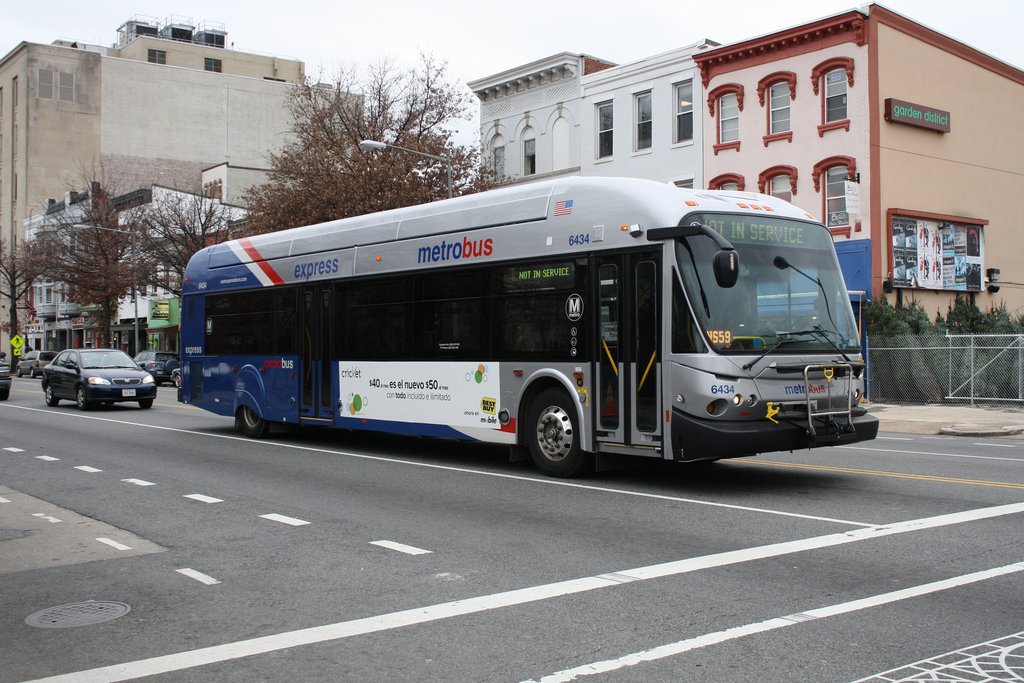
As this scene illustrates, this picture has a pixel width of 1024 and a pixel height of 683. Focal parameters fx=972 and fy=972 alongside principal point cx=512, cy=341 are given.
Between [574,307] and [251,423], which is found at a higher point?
[574,307]

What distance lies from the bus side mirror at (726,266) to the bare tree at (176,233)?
3566 cm

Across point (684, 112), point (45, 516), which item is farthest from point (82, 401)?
point (684, 112)

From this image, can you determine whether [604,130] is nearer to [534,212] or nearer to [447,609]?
[534,212]

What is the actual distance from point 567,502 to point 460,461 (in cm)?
384

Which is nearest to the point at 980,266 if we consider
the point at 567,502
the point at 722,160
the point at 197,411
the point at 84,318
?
the point at 722,160

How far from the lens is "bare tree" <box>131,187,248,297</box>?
45562mm

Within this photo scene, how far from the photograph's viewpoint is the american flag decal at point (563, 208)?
1116 cm

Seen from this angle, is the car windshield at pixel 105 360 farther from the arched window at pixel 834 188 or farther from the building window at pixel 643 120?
the arched window at pixel 834 188

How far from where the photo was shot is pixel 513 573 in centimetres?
671

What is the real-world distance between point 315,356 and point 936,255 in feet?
72.9

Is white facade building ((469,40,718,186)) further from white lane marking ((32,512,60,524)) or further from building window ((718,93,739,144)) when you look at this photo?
white lane marking ((32,512,60,524))

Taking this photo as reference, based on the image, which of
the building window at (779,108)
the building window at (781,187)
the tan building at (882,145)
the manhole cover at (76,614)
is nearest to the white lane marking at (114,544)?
the manhole cover at (76,614)

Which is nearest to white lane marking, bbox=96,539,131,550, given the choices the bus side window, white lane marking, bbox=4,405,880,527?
white lane marking, bbox=4,405,880,527

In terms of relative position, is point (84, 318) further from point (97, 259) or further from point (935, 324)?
point (935, 324)
